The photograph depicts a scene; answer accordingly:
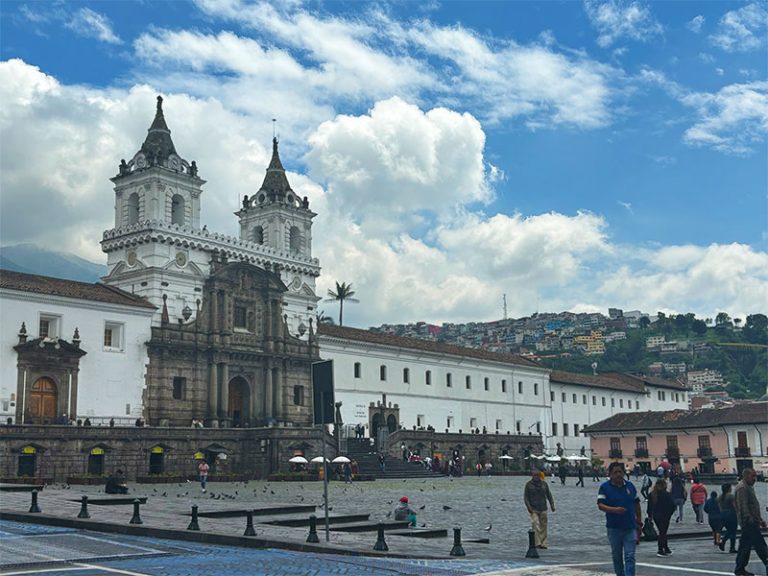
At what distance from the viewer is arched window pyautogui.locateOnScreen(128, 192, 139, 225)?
178 ft

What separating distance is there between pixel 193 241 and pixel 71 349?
1081 cm

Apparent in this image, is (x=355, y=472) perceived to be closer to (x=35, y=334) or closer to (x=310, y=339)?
(x=310, y=339)

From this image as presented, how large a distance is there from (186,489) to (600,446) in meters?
48.9

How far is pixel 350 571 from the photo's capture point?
43.9 ft

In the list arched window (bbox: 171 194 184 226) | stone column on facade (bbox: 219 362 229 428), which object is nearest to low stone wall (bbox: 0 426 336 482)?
stone column on facade (bbox: 219 362 229 428)

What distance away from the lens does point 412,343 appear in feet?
231

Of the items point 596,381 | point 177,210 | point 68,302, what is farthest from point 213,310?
point 596,381

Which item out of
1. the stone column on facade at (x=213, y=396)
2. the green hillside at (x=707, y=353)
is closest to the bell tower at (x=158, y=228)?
the stone column on facade at (x=213, y=396)

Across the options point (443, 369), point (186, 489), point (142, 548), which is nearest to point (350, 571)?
point (142, 548)

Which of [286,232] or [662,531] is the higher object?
[286,232]

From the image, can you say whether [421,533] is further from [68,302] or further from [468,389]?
[468,389]

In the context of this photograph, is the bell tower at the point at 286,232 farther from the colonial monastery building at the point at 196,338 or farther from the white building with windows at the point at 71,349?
the white building with windows at the point at 71,349

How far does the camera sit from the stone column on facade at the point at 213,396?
2063 inches

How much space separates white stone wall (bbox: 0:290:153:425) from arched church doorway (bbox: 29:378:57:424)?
1.20 m
